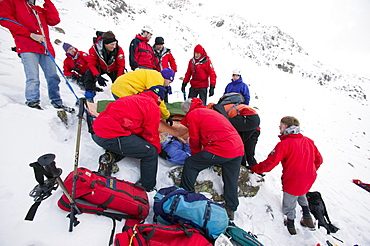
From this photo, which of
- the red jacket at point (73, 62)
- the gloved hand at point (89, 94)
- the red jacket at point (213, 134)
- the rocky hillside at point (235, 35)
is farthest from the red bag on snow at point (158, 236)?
the rocky hillside at point (235, 35)

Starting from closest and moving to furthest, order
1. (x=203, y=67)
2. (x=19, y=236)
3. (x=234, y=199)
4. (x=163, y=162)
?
(x=19, y=236), (x=234, y=199), (x=163, y=162), (x=203, y=67)

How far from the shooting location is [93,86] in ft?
13.9

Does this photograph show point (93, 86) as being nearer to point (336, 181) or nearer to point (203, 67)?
point (203, 67)

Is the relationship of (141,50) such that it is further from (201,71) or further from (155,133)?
(155,133)

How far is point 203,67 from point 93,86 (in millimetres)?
3018

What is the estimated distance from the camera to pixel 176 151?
321 centimetres

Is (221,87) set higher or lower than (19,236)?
higher

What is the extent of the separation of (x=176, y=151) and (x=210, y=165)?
72 centimetres

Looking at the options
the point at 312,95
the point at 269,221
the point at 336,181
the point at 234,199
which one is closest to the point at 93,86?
the point at 234,199

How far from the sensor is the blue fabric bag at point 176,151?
3170 mm

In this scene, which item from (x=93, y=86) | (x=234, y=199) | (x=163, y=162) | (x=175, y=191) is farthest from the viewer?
(x=93, y=86)

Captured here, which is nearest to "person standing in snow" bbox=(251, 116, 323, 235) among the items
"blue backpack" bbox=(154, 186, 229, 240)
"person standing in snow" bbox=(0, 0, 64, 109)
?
"blue backpack" bbox=(154, 186, 229, 240)

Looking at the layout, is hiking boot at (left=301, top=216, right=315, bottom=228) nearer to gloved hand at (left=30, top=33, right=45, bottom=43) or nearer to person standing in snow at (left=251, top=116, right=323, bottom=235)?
person standing in snow at (left=251, top=116, right=323, bottom=235)

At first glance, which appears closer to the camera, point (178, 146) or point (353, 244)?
point (353, 244)
